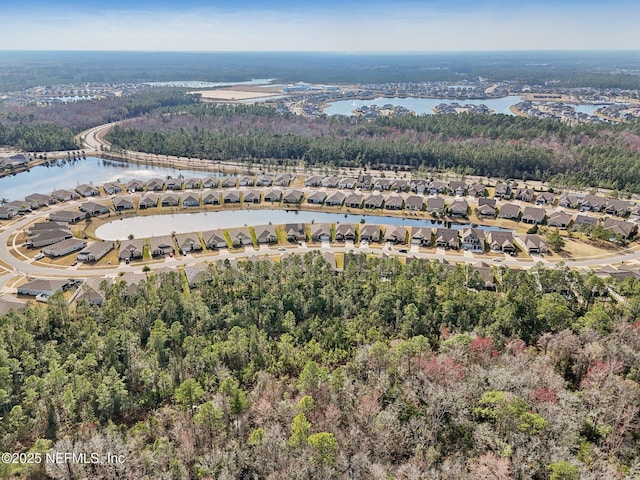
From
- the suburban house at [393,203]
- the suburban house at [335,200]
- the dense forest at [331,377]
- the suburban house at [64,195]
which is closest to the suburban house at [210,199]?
the suburban house at [335,200]

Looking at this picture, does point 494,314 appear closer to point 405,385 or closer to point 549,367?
point 549,367

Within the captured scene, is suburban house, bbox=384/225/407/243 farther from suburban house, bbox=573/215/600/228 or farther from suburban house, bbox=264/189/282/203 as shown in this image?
suburban house, bbox=573/215/600/228

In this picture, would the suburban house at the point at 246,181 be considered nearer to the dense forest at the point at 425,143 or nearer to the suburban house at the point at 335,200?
the suburban house at the point at 335,200

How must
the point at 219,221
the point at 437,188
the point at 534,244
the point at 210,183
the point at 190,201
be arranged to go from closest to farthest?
the point at 534,244 < the point at 219,221 < the point at 190,201 < the point at 437,188 < the point at 210,183

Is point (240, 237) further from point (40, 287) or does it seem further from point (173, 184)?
point (173, 184)

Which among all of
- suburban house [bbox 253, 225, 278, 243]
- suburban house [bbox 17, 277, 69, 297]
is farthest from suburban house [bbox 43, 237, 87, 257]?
suburban house [bbox 253, 225, 278, 243]

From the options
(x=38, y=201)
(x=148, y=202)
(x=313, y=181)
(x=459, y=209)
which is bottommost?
(x=459, y=209)

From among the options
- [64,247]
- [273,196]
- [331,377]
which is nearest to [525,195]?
[273,196]
